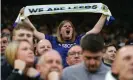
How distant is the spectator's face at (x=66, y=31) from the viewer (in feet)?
18.8

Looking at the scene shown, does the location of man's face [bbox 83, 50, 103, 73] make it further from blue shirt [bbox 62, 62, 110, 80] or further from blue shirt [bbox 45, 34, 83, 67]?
blue shirt [bbox 45, 34, 83, 67]

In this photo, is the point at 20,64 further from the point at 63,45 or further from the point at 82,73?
the point at 63,45

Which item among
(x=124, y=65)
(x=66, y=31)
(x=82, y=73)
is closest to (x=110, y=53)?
(x=66, y=31)

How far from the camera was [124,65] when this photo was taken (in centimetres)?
303

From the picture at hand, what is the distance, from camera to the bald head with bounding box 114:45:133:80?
9.94 feet

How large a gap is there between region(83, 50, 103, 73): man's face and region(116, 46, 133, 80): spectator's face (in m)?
0.57

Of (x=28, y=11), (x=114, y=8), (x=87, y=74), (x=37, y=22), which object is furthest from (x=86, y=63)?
(x=114, y=8)

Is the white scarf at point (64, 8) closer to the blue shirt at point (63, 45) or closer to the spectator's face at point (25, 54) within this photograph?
the blue shirt at point (63, 45)

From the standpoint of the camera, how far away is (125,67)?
3039mm

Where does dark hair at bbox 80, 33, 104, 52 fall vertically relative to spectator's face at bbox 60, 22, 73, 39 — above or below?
above

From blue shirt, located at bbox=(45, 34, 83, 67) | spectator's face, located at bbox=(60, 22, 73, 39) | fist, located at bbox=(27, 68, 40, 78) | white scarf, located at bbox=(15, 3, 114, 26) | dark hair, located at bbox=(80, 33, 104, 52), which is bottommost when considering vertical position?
blue shirt, located at bbox=(45, 34, 83, 67)

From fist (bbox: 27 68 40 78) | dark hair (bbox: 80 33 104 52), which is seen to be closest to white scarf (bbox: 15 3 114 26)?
dark hair (bbox: 80 33 104 52)

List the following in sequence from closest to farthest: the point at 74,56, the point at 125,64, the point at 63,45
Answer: the point at 125,64
the point at 74,56
the point at 63,45

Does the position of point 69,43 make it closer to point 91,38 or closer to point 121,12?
point 91,38
